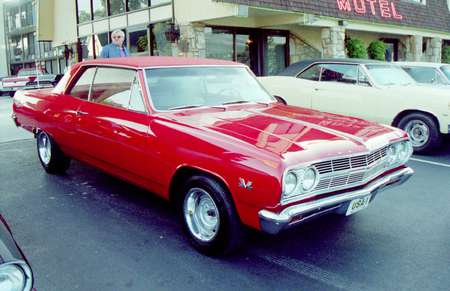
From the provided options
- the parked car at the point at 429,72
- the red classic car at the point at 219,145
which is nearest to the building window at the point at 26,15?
the parked car at the point at 429,72

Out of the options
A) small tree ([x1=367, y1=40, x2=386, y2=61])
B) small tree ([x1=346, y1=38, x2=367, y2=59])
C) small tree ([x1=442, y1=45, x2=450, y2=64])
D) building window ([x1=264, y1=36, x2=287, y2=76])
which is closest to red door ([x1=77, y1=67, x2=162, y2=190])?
building window ([x1=264, y1=36, x2=287, y2=76])

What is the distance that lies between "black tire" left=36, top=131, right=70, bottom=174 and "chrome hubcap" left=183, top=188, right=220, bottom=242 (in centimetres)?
260

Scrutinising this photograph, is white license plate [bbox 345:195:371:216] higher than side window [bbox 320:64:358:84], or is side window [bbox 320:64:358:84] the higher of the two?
side window [bbox 320:64:358:84]

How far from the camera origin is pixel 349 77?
7.84 meters

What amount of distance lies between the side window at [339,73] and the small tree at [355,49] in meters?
7.98

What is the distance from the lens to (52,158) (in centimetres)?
565

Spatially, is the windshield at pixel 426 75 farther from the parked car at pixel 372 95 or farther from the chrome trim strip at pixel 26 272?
the chrome trim strip at pixel 26 272

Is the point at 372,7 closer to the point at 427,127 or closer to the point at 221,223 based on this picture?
the point at 427,127

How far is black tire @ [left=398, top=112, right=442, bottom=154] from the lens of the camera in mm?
6912

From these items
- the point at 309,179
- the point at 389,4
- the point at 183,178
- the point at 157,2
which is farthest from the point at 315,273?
the point at 389,4

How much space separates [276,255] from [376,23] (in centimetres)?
1415

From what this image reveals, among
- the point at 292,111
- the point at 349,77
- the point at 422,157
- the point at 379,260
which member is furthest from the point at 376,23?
the point at 379,260

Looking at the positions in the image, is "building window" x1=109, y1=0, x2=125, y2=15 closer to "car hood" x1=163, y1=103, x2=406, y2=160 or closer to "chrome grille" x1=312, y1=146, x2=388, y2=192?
"car hood" x1=163, y1=103, x2=406, y2=160

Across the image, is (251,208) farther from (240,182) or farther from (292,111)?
(292,111)
